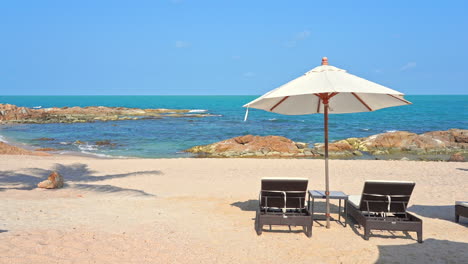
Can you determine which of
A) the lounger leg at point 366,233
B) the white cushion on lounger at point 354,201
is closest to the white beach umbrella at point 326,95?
the white cushion on lounger at point 354,201

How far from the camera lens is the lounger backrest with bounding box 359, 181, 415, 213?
642cm

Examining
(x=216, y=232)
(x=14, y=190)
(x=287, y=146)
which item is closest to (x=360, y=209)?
(x=216, y=232)

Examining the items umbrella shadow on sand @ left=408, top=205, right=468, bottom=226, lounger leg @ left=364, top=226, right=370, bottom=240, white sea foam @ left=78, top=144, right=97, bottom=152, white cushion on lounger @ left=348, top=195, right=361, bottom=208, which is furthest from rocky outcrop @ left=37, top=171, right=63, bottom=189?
white sea foam @ left=78, top=144, right=97, bottom=152

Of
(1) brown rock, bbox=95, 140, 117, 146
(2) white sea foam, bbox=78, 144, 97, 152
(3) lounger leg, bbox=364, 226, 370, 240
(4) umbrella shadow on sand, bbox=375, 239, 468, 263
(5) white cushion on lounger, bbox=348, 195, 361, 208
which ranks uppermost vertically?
(5) white cushion on lounger, bbox=348, 195, 361, 208

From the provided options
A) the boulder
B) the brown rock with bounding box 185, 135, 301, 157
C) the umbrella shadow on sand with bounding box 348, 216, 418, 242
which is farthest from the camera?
the boulder

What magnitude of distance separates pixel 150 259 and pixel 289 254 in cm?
190

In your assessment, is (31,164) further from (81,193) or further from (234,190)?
(234,190)

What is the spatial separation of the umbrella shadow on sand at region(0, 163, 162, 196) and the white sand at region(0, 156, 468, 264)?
1.3 inches

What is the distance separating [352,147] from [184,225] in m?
20.6

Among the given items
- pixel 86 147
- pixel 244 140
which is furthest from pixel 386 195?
pixel 86 147

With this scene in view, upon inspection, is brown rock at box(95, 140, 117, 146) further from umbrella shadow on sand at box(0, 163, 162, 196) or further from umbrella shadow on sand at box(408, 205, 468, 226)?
umbrella shadow on sand at box(408, 205, 468, 226)

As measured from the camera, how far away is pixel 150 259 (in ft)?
17.6

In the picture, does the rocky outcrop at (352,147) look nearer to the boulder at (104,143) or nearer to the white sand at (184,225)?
the boulder at (104,143)

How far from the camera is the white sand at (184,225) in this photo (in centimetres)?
556
